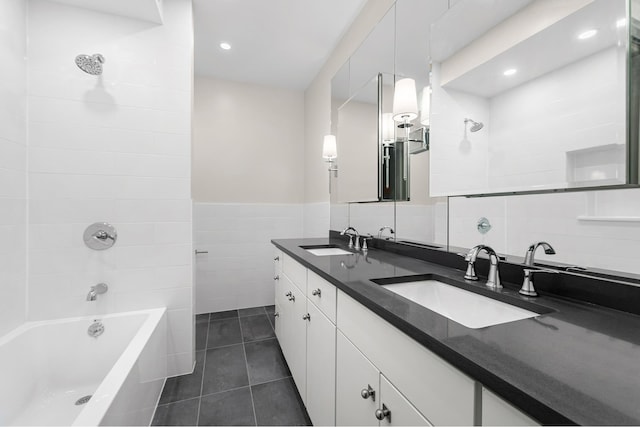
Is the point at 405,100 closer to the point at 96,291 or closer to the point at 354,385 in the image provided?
the point at 354,385

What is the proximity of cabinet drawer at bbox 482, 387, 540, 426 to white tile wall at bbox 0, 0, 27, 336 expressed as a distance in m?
2.21

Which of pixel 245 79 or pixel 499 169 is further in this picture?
pixel 245 79

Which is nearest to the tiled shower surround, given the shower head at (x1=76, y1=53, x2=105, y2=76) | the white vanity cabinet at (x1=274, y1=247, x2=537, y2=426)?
the shower head at (x1=76, y1=53, x2=105, y2=76)

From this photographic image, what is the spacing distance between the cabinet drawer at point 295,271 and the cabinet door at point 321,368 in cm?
15

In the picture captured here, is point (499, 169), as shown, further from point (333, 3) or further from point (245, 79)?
point (245, 79)

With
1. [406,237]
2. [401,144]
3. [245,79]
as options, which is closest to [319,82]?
[245,79]

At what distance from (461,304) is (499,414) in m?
0.58

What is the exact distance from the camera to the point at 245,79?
3107 millimetres

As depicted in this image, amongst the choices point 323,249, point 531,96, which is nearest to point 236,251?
point 323,249

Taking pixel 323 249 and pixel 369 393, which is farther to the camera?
pixel 323 249

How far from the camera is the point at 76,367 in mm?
1565

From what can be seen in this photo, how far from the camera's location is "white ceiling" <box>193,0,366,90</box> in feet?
6.73

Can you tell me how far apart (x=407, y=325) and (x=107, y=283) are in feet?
6.52

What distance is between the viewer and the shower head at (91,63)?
1.58 m
